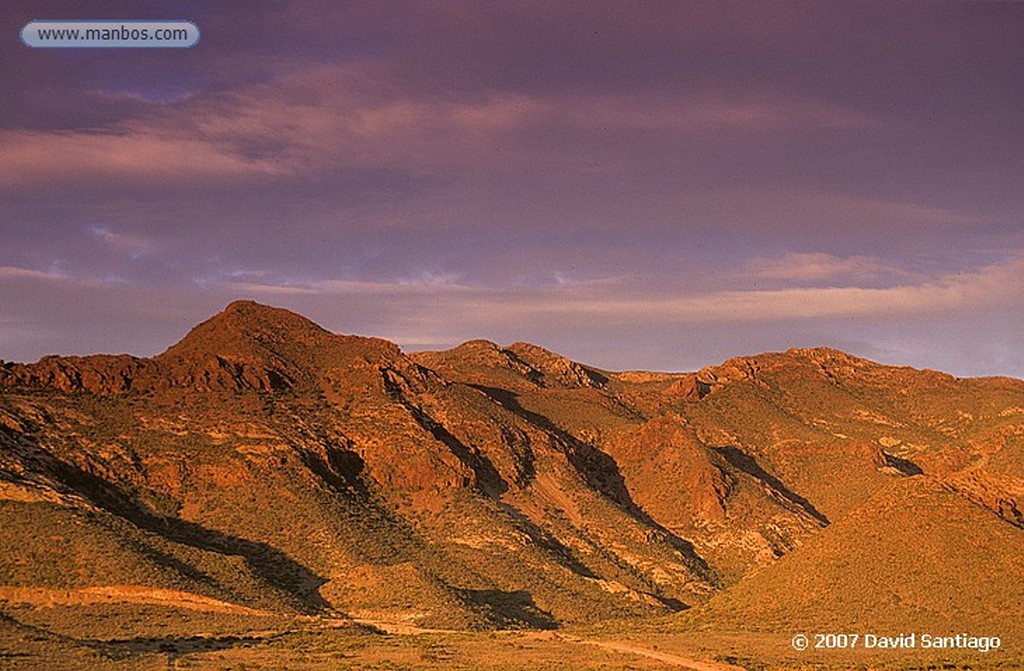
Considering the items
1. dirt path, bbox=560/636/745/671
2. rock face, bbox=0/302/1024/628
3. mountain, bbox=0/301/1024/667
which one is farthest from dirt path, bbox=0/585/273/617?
dirt path, bbox=560/636/745/671

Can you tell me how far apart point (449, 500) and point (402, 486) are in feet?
18.2

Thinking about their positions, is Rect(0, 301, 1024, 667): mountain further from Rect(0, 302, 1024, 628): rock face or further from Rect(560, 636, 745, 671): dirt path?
Rect(560, 636, 745, 671): dirt path

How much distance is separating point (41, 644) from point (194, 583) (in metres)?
19.8

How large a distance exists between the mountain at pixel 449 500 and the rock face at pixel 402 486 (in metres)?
0.30

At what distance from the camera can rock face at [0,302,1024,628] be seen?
264ft

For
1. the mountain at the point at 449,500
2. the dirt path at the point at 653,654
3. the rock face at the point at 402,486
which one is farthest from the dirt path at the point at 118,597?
the dirt path at the point at 653,654

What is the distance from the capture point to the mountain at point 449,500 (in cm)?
7131

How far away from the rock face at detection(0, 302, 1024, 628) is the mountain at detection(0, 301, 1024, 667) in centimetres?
30

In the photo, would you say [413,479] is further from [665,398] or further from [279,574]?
[665,398]

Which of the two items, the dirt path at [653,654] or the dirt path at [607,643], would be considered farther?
the dirt path at [607,643]

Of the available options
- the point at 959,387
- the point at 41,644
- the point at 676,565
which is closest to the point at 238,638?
the point at 41,644

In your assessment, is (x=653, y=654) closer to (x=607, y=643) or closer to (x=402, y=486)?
(x=607, y=643)

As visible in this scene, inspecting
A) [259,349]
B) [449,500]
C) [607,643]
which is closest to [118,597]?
[607,643]

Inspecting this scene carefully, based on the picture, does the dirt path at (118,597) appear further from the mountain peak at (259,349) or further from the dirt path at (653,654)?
the mountain peak at (259,349)
